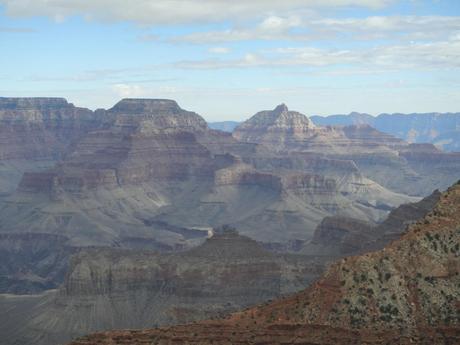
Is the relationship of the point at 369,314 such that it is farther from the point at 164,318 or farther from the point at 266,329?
the point at 164,318

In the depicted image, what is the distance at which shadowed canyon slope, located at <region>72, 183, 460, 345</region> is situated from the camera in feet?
158

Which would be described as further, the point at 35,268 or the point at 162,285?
the point at 35,268

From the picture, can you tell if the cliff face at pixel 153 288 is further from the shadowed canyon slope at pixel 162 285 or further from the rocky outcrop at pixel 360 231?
the rocky outcrop at pixel 360 231

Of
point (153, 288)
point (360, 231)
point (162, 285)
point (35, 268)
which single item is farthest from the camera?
point (35, 268)

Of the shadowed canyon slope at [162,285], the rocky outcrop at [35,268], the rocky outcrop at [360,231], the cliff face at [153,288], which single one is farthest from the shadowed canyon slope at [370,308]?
the rocky outcrop at [35,268]

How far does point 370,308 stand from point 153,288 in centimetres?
7283

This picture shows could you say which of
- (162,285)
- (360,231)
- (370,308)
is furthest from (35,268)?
(370,308)

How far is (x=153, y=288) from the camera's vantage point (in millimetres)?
119000

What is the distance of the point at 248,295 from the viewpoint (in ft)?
373

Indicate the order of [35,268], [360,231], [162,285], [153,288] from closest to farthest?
[162,285] → [153,288] → [360,231] → [35,268]

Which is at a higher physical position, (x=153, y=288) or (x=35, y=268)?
(x=153, y=288)

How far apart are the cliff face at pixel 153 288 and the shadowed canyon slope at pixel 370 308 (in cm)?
5566

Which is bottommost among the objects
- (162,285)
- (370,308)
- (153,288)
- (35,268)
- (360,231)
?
(35,268)

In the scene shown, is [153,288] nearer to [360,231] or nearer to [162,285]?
[162,285]
